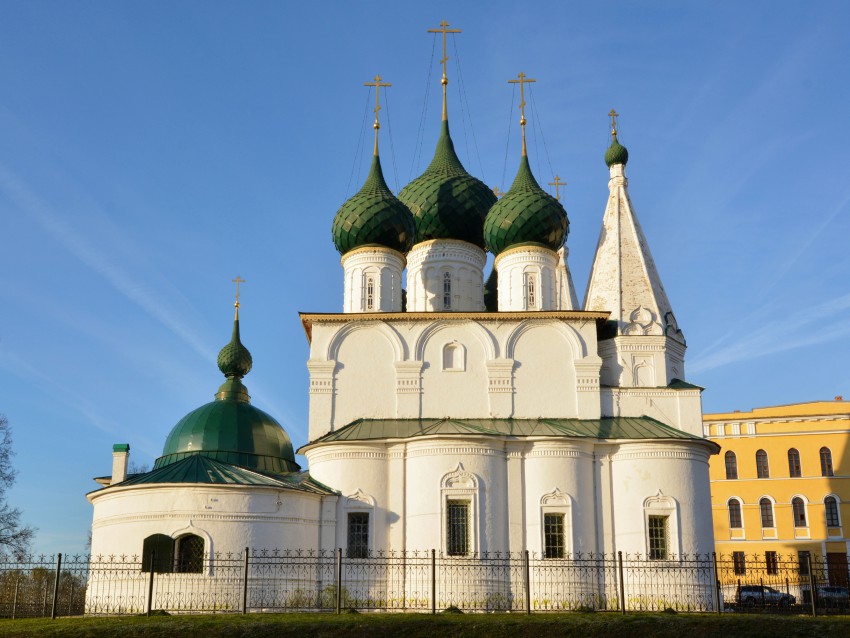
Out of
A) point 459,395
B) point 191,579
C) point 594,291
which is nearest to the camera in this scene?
point 191,579

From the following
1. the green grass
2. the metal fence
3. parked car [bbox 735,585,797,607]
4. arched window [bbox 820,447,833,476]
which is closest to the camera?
the green grass

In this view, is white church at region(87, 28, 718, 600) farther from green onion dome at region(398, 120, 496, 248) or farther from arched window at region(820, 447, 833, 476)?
arched window at region(820, 447, 833, 476)

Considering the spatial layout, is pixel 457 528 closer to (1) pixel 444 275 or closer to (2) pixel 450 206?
(1) pixel 444 275

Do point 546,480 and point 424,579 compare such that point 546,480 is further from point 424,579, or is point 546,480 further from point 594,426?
point 424,579

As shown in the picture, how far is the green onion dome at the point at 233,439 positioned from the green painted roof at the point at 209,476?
121 inches

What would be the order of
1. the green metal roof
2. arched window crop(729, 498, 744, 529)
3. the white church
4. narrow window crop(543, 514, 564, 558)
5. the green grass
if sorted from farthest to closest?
arched window crop(729, 498, 744, 529) < the green metal roof < narrow window crop(543, 514, 564, 558) < the white church < the green grass

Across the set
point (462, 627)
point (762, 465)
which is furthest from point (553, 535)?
point (762, 465)

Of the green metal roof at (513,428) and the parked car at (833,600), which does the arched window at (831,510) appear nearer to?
the parked car at (833,600)

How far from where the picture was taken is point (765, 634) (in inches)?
483

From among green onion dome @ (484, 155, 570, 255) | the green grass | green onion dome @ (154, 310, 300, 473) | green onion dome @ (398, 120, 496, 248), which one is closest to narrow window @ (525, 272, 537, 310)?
green onion dome @ (484, 155, 570, 255)

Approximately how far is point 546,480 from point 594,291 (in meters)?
5.18

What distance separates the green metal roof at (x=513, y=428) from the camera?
18.8 m

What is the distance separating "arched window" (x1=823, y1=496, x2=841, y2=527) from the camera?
106 feet

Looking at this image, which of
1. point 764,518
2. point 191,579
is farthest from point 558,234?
point 764,518
